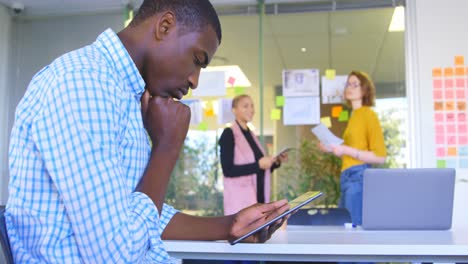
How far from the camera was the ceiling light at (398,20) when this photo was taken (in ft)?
15.2

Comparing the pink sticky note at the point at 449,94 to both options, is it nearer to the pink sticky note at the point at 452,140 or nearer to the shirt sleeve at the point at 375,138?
the pink sticky note at the point at 452,140

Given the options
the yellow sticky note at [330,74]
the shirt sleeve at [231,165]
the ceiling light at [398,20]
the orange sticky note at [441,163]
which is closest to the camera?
the shirt sleeve at [231,165]

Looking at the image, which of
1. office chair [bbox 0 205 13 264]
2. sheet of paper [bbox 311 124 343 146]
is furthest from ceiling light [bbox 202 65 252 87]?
office chair [bbox 0 205 13 264]

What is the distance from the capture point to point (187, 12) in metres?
0.87

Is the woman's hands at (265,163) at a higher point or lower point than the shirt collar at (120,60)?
lower

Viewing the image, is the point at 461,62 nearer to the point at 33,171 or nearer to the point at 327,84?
the point at 327,84

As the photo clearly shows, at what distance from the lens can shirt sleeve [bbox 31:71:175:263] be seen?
26.5 inches

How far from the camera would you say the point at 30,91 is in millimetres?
756

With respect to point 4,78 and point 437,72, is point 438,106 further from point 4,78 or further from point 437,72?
point 4,78

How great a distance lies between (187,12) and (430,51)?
3690 mm

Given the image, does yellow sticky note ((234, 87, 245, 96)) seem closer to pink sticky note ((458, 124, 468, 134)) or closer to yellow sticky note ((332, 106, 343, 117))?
yellow sticky note ((332, 106, 343, 117))

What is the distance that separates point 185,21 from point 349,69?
13.6 feet

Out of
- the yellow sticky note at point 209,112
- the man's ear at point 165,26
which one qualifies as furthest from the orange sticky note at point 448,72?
the man's ear at point 165,26

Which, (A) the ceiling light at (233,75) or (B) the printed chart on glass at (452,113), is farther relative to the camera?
(A) the ceiling light at (233,75)
